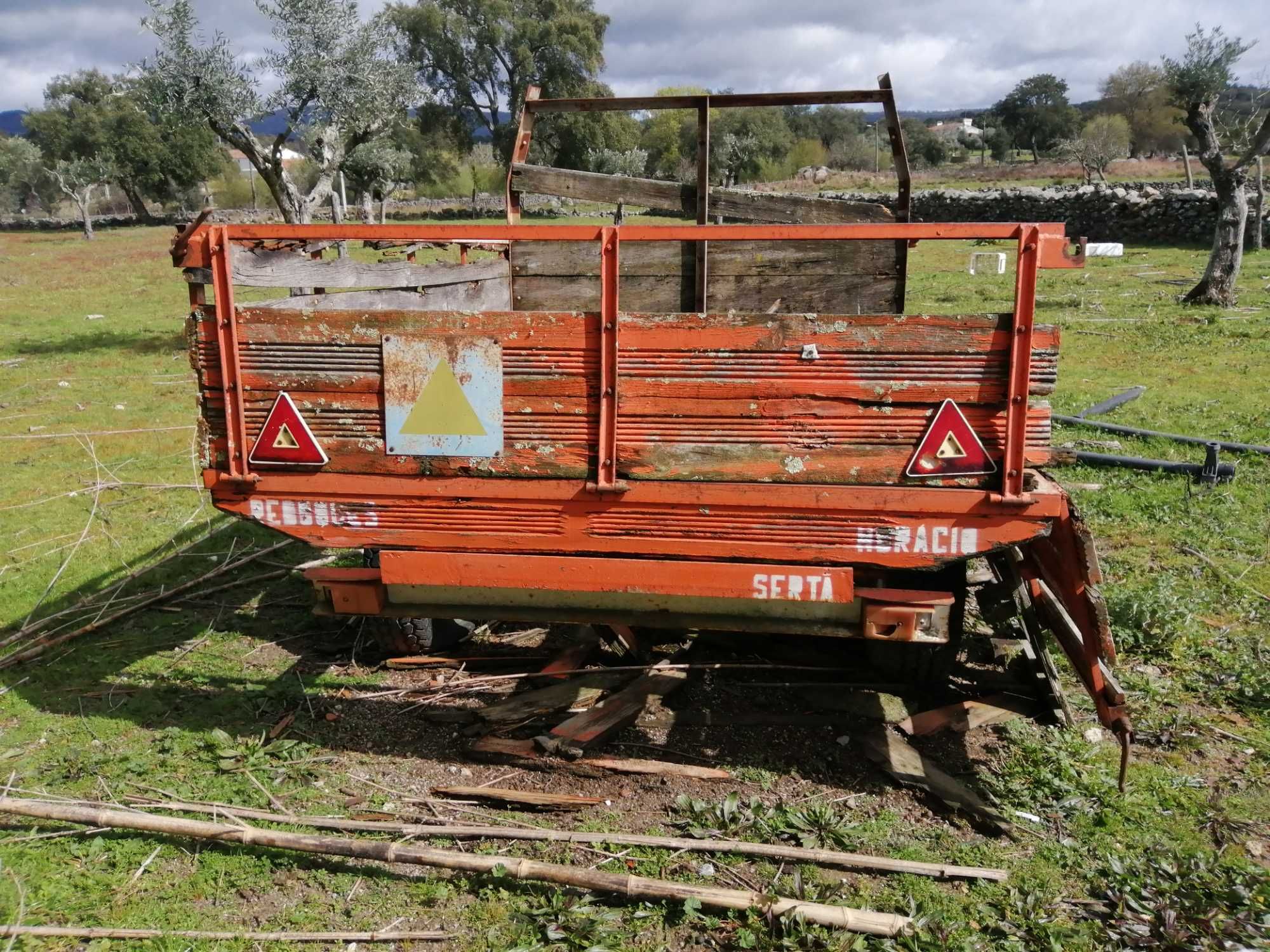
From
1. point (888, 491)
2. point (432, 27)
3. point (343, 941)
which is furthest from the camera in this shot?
point (432, 27)

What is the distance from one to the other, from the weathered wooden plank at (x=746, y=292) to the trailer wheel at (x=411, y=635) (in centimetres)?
209

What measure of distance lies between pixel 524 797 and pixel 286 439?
1637 mm

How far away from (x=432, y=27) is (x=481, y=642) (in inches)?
2503

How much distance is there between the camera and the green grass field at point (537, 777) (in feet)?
10.2

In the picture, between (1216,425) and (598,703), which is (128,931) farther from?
(1216,425)

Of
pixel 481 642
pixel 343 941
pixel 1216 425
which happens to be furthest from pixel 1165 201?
pixel 343 941

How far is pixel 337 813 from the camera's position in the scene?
12.1 feet

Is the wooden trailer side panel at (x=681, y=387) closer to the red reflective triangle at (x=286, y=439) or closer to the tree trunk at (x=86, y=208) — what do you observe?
the red reflective triangle at (x=286, y=439)

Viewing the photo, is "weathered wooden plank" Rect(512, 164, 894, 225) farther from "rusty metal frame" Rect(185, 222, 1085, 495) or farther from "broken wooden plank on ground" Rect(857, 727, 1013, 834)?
Answer: "broken wooden plank on ground" Rect(857, 727, 1013, 834)

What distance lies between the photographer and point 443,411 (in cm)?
359

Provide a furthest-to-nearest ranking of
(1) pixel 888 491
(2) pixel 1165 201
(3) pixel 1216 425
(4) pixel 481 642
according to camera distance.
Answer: (2) pixel 1165 201
(3) pixel 1216 425
(4) pixel 481 642
(1) pixel 888 491

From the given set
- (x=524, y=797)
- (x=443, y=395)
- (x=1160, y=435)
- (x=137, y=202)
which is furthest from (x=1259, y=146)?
(x=137, y=202)

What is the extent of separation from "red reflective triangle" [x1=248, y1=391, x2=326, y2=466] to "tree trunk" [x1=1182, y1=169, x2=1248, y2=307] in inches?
646

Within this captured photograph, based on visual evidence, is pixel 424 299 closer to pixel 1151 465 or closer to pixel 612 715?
pixel 612 715
